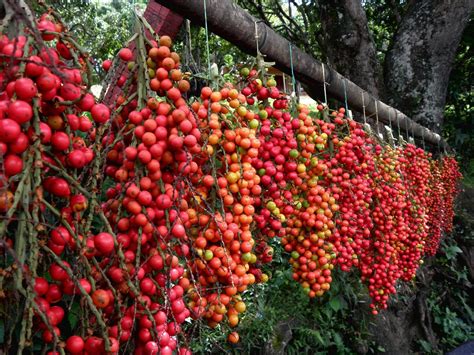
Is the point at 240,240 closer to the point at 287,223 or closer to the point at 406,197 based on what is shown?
the point at 287,223

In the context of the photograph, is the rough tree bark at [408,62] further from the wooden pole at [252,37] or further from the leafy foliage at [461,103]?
the leafy foliage at [461,103]

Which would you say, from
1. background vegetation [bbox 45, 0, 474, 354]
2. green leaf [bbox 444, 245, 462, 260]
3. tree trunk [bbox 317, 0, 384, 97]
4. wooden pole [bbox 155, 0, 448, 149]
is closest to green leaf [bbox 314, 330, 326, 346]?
background vegetation [bbox 45, 0, 474, 354]

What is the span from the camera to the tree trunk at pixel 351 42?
3568mm

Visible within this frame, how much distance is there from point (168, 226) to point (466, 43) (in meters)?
6.56

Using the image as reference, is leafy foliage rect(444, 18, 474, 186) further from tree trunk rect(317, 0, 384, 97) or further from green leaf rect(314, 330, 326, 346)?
green leaf rect(314, 330, 326, 346)

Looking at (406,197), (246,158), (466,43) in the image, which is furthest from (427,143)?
(246,158)

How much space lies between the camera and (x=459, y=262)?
198 inches

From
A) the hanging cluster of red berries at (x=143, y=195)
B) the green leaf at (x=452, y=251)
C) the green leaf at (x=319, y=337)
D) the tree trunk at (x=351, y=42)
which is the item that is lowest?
the green leaf at (x=319, y=337)

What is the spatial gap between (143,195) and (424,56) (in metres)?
4.31

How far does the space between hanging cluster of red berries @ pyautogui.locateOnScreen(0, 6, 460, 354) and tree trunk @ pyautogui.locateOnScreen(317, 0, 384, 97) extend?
2.42m

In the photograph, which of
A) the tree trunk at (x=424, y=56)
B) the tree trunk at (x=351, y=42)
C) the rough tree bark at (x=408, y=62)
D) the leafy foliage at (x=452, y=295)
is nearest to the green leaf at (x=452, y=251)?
the leafy foliage at (x=452, y=295)

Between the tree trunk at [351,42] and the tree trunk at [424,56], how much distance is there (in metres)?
0.61

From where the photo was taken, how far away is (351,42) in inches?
142

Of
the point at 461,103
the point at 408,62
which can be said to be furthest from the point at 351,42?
the point at 461,103
